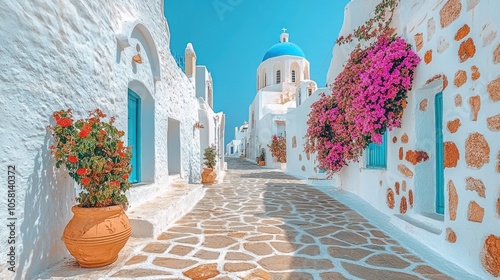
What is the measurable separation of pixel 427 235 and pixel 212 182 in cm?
757

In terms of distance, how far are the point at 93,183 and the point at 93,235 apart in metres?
0.49

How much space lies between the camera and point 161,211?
430cm

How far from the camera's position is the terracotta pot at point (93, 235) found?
2.64 meters

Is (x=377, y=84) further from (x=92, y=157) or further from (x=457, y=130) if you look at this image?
(x=92, y=157)

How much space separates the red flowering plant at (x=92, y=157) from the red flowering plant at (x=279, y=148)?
15.9 meters

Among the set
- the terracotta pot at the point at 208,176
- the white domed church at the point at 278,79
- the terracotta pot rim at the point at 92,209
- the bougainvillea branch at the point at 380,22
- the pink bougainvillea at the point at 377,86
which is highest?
the white domed church at the point at 278,79

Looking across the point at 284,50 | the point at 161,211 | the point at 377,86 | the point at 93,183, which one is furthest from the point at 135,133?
the point at 284,50

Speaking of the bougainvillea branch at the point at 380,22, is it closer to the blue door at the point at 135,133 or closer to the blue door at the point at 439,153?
the blue door at the point at 439,153

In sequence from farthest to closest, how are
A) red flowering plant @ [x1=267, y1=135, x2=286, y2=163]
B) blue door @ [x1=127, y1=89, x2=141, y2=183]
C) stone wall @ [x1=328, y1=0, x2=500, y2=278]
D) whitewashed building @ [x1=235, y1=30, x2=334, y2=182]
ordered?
whitewashed building @ [x1=235, y1=30, x2=334, y2=182] < red flowering plant @ [x1=267, y1=135, x2=286, y2=163] < blue door @ [x1=127, y1=89, x2=141, y2=183] < stone wall @ [x1=328, y1=0, x2=500, y2=278]

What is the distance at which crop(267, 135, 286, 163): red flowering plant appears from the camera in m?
18.5

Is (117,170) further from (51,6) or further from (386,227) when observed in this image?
(386,227)

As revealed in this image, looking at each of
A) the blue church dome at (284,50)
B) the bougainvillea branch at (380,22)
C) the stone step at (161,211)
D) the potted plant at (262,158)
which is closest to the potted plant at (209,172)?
the stone step at (161,211)

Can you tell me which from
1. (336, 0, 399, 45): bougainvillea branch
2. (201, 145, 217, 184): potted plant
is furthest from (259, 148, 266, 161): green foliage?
(336, 0, 399, 45): bougainvillea branch

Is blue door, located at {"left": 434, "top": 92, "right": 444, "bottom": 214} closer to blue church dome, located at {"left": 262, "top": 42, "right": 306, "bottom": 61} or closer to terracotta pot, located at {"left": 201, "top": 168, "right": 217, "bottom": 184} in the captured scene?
terracotta pot, located at {"left": 201, "top": 168, "right": 217, "bottom": 184}
